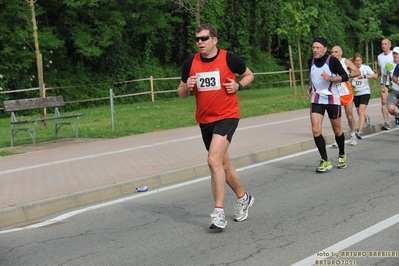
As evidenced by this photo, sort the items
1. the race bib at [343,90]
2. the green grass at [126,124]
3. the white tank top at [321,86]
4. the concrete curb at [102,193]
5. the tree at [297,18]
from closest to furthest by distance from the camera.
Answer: the concrete curb at [102,193], the white tank top at [321,86], the race bib at [343,90], the green grass at [126,124], the tree at [297,18]

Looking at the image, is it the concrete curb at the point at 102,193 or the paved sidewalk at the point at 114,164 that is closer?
the concrete curb at the point at 102,193

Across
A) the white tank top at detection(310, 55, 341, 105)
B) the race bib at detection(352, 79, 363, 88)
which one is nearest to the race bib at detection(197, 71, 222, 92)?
the white tank top at detection(310, 55, 341, 105)

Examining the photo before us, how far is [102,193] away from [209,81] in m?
3.09

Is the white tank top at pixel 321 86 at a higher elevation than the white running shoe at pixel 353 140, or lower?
higher

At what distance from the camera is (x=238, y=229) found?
25.3ft

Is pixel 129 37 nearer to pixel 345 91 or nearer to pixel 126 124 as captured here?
pixel 126 124

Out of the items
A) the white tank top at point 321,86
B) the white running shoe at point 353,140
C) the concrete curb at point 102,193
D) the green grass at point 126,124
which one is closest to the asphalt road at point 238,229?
the concrete curb at point 102,193

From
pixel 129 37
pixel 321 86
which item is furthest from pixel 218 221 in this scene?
pixel 129 37

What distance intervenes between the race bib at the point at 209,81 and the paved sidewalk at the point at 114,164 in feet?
9.17

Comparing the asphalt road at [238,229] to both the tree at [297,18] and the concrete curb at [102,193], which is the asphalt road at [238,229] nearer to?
the concrete curb at [102,193]

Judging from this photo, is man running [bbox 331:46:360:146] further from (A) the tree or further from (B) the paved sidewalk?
(A) the tree

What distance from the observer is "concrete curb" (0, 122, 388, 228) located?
9.01m

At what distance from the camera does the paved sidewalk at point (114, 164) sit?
970 centimetres

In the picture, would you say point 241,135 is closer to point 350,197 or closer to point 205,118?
point 350,197
